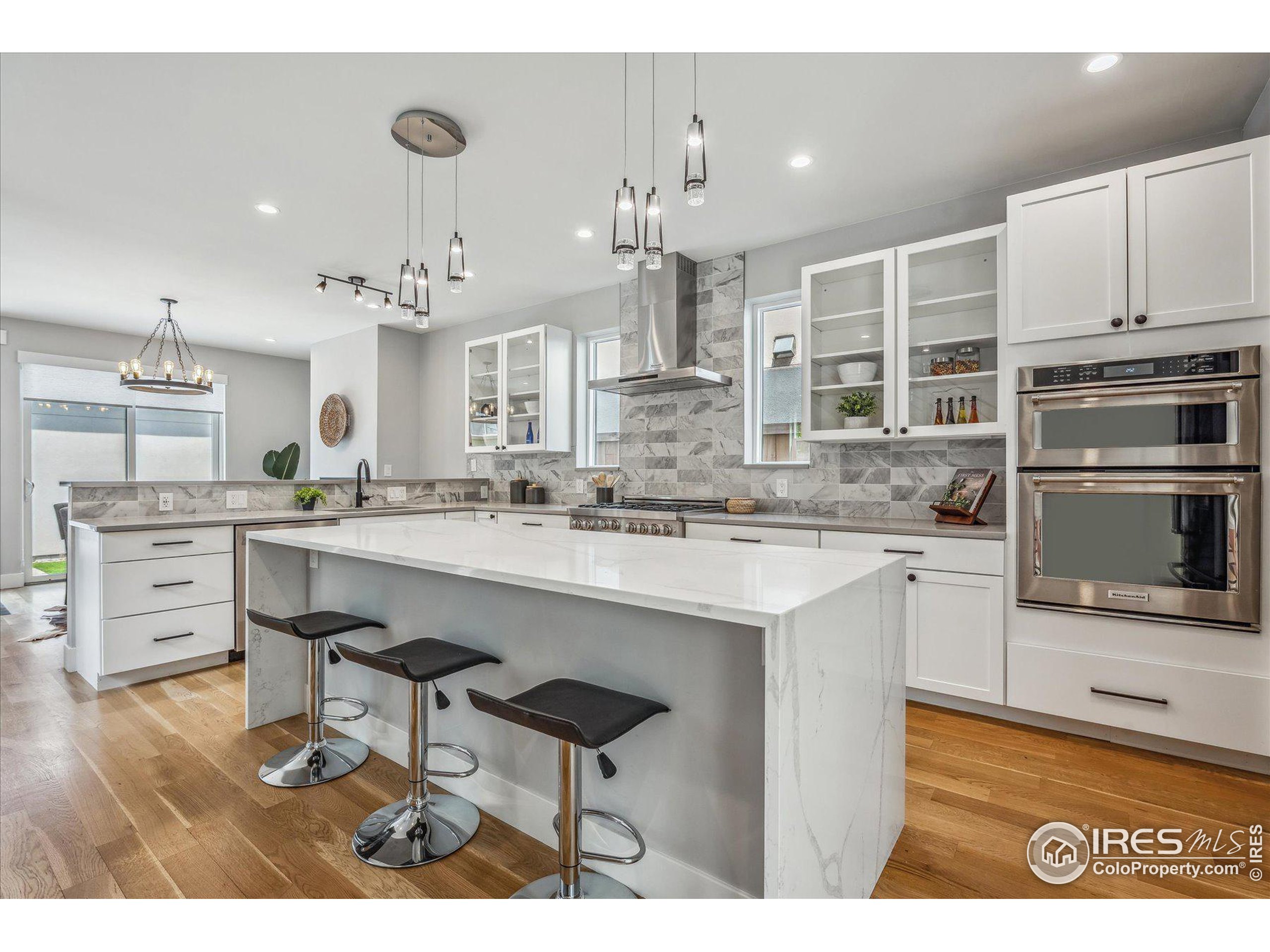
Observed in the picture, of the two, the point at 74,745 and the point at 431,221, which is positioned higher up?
the point at 431,221

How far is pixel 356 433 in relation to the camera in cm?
648

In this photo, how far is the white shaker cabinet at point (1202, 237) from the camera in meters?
2.19

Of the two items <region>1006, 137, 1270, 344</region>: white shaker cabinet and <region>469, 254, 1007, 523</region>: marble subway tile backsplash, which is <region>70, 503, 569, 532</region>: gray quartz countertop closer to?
<region>469, 254, 1007, 523</region>: marble subway tile backsplash

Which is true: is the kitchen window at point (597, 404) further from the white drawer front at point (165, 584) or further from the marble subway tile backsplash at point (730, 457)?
the white drawer front at point (165, 584)

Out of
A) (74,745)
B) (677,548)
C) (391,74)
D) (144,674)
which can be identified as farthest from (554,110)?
(144,674)

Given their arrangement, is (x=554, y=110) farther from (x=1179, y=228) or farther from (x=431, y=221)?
(x=1179, y=228)

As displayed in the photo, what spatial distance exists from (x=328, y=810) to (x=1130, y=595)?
9.99ft

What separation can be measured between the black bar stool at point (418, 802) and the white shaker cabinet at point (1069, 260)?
263cm

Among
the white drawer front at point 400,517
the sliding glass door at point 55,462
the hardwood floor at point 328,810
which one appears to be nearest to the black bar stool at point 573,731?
the hardwood floor at point 328,810

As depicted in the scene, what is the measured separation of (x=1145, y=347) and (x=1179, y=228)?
0.45 meters

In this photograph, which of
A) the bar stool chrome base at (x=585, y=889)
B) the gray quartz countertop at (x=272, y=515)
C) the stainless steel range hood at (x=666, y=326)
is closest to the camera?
the bar stool chrome base at (x=585, y=889)

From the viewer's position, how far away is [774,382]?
4105mm
